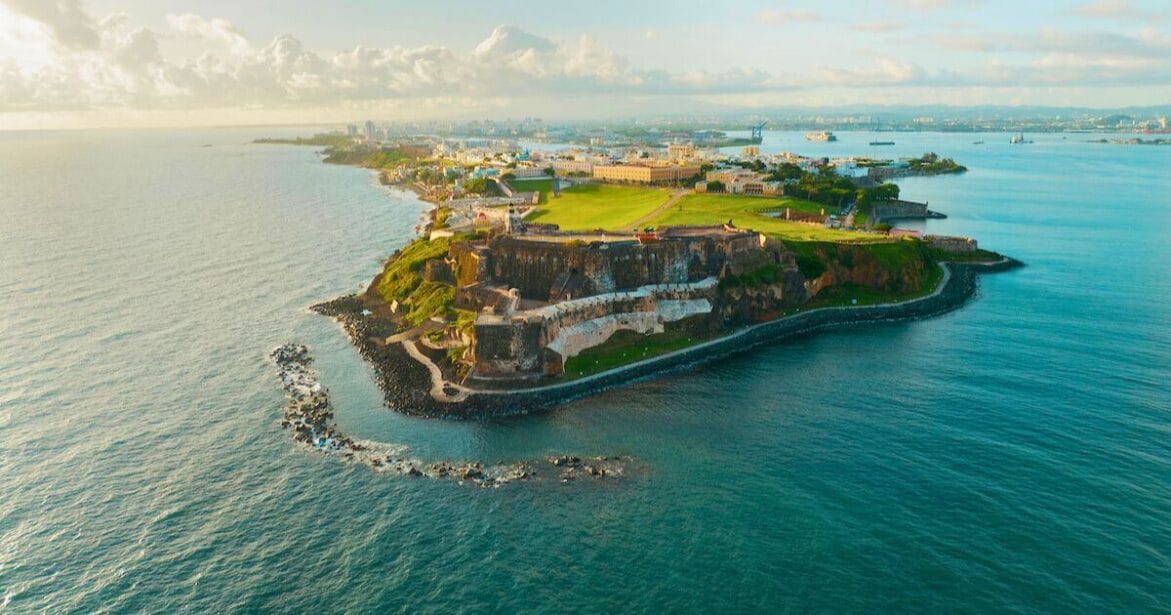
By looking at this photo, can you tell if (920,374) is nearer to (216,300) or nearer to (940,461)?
(940,461)

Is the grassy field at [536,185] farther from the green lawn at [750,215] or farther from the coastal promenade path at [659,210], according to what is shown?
the green lawn at [750,215]

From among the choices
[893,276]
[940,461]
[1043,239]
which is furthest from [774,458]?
[1043,239]

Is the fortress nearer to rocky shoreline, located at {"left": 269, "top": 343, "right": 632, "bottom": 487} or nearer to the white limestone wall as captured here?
the white limestone wall

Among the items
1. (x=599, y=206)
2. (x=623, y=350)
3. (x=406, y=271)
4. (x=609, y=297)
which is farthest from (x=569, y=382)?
(x=599, y=206)

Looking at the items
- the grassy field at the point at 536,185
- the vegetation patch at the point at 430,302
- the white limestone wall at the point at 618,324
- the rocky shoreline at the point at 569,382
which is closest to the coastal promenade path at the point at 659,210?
the white limestone wall at the point at 618,324

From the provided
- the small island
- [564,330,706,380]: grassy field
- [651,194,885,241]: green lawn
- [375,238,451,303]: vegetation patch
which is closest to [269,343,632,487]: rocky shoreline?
the small island
